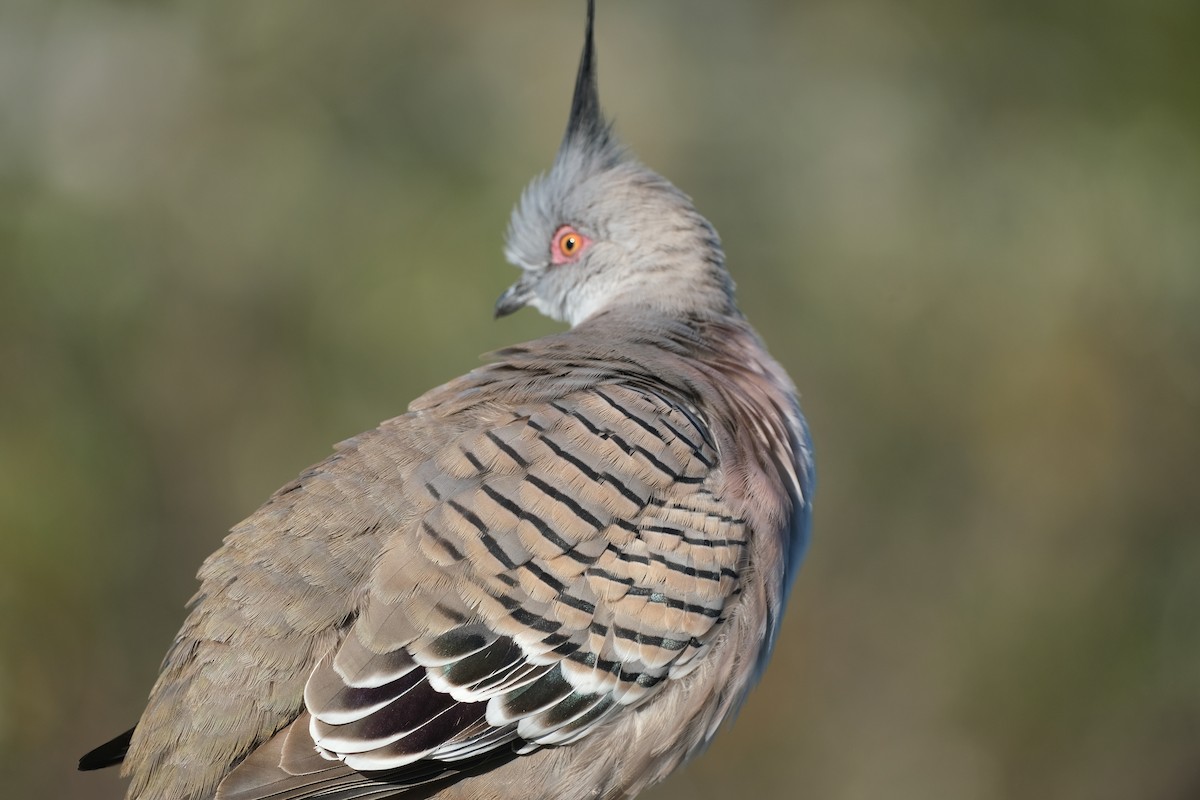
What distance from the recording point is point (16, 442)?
26.8 ft

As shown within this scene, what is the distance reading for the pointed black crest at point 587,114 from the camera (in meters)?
5.58

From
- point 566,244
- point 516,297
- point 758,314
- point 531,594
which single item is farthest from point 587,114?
point 758,314

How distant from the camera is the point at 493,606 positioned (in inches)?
137

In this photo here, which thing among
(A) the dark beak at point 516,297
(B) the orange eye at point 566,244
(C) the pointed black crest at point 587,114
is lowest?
(A) the dark beak at point 516,297

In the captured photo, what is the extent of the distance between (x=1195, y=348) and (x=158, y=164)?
339 inches

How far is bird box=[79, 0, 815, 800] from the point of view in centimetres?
339

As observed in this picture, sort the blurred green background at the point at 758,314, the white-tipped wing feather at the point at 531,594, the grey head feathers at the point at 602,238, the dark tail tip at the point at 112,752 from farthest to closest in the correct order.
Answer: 1. the blurred green background at the point at 758,314
2. the grey head feathers at the point at 602,238
3. the dark tail tip at the point at 112,752
4. the white-tipped wing feather at the point at 531,594

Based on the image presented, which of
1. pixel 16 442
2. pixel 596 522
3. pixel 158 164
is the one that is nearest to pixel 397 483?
pixel 596 522

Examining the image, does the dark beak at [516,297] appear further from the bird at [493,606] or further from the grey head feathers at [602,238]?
the bird at [493,606]

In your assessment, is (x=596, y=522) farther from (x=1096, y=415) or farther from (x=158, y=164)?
(x=158, y=164)

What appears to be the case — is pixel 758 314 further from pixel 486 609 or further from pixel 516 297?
pixel 486 609

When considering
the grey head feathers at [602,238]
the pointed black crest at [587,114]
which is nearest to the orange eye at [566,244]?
the grey head feathers at [602,238]

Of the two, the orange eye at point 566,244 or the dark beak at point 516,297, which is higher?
the orange eye at point 566,244

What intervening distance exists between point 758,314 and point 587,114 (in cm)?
424
